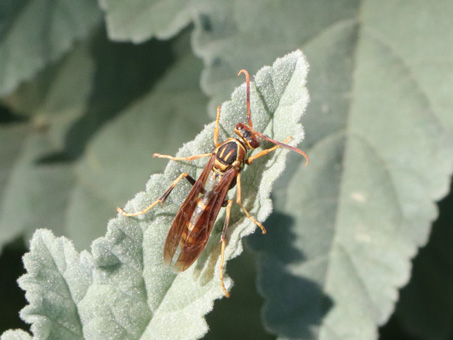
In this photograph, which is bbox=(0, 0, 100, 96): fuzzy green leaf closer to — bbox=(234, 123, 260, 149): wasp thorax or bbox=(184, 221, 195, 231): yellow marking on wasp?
bbox=(234, 123, 260, 149): wasp thorax

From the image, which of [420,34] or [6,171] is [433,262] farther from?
[6,171]

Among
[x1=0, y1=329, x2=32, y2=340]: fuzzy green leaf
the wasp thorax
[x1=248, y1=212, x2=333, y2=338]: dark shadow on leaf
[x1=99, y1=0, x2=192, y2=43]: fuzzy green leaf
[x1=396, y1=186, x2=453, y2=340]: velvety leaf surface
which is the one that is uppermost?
[x1=99, y1=0, x2=192, y2=43]: fuzzy green leaf

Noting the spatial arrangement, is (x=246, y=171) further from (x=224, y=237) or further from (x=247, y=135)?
(x=224, y=237)

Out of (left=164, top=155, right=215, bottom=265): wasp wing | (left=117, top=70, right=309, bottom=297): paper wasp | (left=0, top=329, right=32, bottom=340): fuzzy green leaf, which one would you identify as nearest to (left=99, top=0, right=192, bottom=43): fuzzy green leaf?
(left=117, top=70, right=309, bottom=297): paper wasp

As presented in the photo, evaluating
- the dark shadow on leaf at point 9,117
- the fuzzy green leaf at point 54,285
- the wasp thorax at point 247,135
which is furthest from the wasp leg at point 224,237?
the dark shadow on leaf at point 9,117

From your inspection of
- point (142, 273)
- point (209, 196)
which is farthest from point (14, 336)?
point (209, 196)
